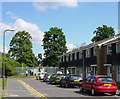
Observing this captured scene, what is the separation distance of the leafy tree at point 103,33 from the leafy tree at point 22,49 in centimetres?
2083

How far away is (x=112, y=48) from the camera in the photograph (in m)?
34.1

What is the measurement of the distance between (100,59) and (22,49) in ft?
137

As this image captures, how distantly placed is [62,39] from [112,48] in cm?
4392

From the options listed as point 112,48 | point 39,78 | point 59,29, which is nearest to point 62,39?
point 59,29

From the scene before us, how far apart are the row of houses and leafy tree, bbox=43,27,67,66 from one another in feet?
74.7

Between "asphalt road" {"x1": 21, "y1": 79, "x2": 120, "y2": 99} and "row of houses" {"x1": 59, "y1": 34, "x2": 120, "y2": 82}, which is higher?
"row of houses" {"x1": 59, "y1": 34, "x2": 120, "y2": 82}

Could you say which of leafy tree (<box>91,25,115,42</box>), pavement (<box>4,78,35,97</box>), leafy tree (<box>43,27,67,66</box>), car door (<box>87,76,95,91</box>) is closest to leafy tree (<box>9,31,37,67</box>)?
leafy tree (<box>43,27,67,66</box>)

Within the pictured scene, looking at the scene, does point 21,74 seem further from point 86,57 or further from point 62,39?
point 86,57

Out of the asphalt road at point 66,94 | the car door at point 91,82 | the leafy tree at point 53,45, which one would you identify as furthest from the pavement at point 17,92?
the leafy tree at point 53,45

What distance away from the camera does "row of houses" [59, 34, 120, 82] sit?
33.1 metres

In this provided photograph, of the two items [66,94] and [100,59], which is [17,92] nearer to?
[66,94]

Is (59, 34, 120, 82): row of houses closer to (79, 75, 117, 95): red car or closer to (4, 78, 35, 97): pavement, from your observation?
(4, 78, 35, 97): pavement

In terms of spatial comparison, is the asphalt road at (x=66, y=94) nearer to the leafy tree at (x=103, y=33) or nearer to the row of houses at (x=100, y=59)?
the row of houses at (x=100, y=59)

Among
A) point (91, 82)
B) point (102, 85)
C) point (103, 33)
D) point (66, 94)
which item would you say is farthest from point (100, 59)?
point (103, 33)
